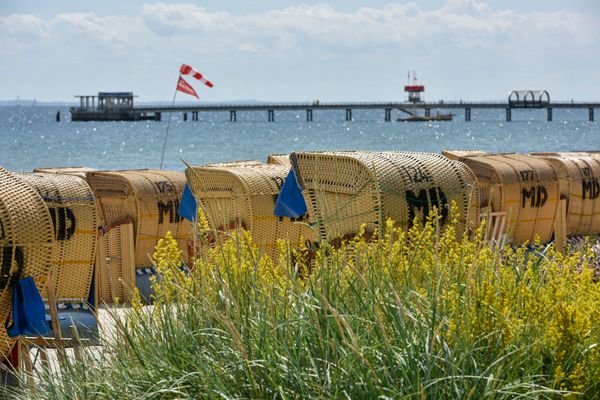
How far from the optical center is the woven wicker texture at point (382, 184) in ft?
27.0

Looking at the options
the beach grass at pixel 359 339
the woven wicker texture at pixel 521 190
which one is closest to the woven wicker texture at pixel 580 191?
the woven wicker texture at pixel 521 190

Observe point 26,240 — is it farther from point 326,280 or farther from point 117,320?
point 326,280

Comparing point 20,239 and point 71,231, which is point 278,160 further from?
point 20,239

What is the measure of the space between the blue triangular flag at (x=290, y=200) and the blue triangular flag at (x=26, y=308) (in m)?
3.29

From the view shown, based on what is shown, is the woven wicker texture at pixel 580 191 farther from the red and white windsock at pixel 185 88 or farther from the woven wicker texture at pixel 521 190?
the red and white windsock at pixel 185 88

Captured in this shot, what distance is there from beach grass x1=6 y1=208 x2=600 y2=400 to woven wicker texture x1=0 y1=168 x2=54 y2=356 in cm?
169

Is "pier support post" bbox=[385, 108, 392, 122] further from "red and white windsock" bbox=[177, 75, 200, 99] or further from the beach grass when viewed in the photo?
the beach grass

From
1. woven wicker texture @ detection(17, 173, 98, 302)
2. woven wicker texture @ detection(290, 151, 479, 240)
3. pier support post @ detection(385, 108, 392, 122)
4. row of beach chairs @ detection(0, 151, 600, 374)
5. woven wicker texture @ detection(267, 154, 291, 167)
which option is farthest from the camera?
pier support post @ detection(385, 108, 392, 122)

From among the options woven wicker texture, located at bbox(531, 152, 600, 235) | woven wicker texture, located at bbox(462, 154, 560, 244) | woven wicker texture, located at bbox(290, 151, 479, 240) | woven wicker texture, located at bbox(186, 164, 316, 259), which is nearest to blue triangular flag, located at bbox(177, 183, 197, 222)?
woven wicker texture, located at bbox(186, 164, 316, 259)

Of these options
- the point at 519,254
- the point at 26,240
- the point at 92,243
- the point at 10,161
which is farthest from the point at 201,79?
the point at 10,161

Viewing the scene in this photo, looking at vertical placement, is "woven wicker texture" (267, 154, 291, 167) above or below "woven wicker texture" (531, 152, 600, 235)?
above

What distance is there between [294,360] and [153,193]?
8.51 m

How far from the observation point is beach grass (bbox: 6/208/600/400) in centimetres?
385

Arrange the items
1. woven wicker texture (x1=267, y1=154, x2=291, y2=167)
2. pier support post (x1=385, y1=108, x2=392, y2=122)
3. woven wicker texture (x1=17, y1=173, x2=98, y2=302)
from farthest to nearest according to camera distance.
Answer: pier support post (x1=385, y1=108, x2=392, y2=122), woven wicker texture (x1=267, y1=154, x2=291, y2=167), woven wicker texture (x1=17, y1=173, x2=98, y2=302)
